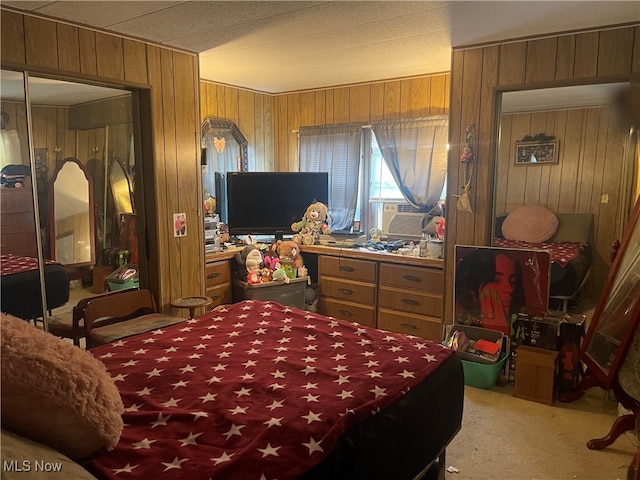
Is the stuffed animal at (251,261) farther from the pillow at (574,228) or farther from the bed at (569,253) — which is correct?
the pillow at (574,228)

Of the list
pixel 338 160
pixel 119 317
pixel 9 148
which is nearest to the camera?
pixel 9 148

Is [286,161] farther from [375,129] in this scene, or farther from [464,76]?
[464,76]

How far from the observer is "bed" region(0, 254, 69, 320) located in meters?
2.62

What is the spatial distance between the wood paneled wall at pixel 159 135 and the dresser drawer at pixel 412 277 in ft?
4.98

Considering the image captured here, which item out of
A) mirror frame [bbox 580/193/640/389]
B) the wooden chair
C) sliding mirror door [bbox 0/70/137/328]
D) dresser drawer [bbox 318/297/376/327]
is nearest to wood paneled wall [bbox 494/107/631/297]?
mirror frame [bbox 580/193/640/389]

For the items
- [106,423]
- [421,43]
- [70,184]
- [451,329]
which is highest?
[421,43]

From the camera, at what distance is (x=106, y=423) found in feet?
4.22

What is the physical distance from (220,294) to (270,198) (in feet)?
3.26

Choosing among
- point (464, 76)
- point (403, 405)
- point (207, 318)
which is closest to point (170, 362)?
point (207, 318)

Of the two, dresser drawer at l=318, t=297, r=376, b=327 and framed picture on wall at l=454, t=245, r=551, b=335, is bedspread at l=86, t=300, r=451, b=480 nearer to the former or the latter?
framed picture on wall at l=454, t=245, r=551, b=335

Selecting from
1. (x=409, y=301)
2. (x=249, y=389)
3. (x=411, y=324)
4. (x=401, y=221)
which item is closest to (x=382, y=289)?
(x=409, y=301)

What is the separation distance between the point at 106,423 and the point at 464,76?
10.0 ft

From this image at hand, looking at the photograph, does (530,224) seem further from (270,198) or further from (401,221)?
(270,198)

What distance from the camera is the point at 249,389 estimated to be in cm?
171
